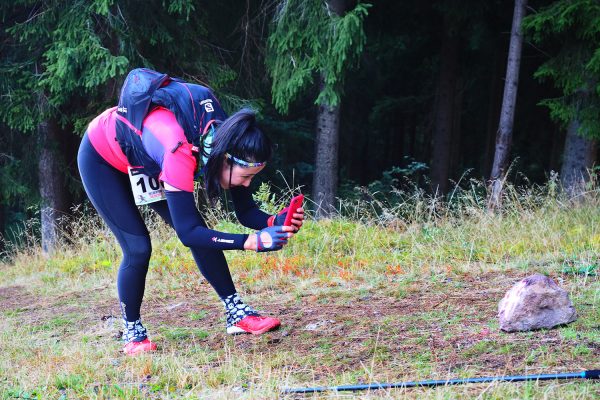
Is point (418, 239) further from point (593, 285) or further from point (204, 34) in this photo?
point (204, 34)

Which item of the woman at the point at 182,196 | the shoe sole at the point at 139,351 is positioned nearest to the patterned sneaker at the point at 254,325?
the woman at the point at 182,196

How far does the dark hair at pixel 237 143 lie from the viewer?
11.0ft

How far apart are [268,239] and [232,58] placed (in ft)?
28.8

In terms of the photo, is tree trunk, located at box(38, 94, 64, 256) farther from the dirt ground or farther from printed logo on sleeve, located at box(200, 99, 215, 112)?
printed logo on sleeve, located at box(200, 99, 215, 112)

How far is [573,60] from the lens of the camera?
945cm

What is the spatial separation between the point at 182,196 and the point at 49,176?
354 inches

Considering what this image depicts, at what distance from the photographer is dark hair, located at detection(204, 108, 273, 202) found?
3357 millimetres

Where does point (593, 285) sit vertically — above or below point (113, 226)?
below

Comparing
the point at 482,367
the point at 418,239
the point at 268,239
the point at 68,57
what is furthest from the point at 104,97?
the point at 482,367

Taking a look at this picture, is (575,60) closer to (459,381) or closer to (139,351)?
(459,381)

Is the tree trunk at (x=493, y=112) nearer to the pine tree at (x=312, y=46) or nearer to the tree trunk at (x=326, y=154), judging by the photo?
the tree trunk at (x=326, y=154)

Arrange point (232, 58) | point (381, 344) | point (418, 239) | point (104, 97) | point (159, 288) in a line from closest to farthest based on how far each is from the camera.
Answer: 1. point (381, 344)
2. point (159, 288)
3. point (418, 239)
4. point (104, 97)
5. point (232, 58)

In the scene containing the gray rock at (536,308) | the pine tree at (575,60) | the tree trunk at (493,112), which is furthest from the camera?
the tree trunk at (493,112)

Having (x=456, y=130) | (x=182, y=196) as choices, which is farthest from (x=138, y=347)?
(x=456, y=130)
